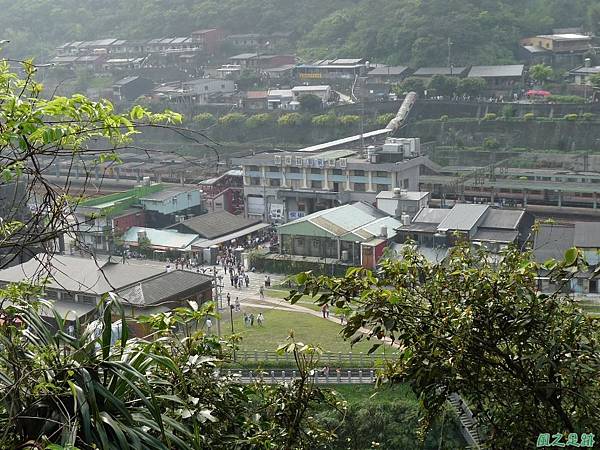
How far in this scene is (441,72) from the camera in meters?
35.1

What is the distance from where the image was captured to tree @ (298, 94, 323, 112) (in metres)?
34.9

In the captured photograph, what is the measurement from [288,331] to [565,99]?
830 inches

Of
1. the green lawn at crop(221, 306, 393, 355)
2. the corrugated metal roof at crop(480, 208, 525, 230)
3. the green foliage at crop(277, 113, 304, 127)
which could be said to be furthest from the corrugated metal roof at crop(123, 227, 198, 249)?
the green foliage at crop(277, 113, 304, 127)

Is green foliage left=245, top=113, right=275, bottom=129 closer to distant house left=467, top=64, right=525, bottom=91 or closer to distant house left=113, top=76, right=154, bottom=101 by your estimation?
distant house left=467, top=64, right=525, bottom=91

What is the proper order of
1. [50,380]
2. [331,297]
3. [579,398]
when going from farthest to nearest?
[331,297], [579,398], [50,380]

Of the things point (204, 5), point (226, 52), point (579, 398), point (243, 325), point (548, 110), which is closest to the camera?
point (579, 398)

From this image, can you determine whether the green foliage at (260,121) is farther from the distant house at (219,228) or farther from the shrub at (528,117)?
the distant house at (219,228)

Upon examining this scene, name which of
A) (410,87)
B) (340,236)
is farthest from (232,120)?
(340,236)

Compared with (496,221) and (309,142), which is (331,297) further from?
(309,142)

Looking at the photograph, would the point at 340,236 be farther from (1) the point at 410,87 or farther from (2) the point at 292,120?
(1) the point at 410,87

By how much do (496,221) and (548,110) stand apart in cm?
1388

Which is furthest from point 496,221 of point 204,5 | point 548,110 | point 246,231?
point 204,5

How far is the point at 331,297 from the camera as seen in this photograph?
3211mm

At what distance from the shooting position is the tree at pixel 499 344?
9.60ft
